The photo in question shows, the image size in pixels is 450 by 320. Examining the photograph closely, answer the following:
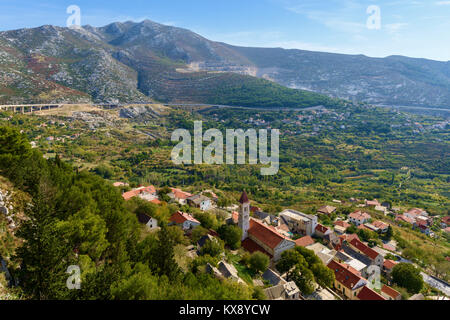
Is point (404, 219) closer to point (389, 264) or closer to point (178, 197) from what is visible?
point (389, 264)

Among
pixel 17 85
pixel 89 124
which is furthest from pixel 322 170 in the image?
pixel 17 85

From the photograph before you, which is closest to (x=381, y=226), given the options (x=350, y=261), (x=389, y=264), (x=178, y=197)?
(x=389, y=264)

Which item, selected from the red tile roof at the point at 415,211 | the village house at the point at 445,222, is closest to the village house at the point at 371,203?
the red tile roof at the point at 415,211

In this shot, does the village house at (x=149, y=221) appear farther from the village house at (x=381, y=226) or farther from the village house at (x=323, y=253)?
the village house at (x=381, y=226)

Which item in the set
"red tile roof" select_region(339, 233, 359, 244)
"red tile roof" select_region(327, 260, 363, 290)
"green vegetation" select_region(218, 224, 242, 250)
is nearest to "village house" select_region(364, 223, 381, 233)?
"red tile roof" select_region(339, 233, 359, 244)

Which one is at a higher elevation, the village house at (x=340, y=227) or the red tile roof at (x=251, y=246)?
the red tile roof at (x=251, y=246)

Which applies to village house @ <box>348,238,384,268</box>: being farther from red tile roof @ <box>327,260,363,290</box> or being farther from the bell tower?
the bell tower

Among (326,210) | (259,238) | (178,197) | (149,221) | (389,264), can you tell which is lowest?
(389,264)

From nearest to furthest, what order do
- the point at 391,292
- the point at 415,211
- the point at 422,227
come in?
the point at 391,292 < the point at 422,227 < the point at 415,211
